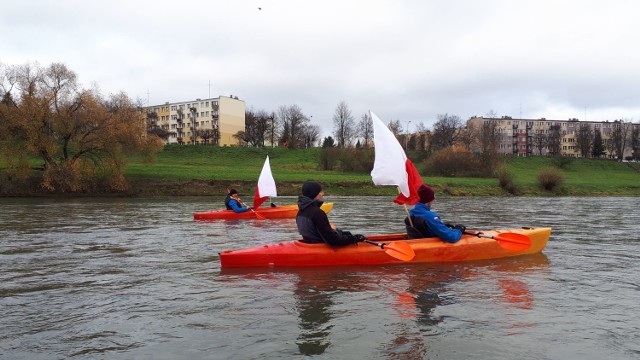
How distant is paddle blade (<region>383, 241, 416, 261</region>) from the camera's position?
9.48 meters

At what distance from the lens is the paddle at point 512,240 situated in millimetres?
10766

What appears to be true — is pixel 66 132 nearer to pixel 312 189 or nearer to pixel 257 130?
pixel 312 189

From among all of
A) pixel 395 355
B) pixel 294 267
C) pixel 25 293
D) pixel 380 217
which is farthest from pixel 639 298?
pixel 380 217

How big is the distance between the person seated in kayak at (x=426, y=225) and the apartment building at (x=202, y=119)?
94304mm

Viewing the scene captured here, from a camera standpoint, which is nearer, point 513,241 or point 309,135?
point 513,241

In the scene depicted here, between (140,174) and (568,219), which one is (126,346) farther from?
(140,174)

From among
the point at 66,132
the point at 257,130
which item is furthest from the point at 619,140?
the point at 66,132

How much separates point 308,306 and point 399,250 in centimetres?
300

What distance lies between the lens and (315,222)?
9.65 metres

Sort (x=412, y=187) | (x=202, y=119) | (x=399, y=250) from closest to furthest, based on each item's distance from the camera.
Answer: (x=399, y=250) < (x=412, y=187) < (x=202, y=119)

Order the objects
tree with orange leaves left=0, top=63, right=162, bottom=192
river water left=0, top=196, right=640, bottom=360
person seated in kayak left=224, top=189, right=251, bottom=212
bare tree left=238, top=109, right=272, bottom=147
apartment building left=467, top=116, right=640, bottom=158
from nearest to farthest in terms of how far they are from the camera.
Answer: river water left=0, top=196, right=640, bottom=360 < person seated in kayak left=224, top=189, right=251, bottom=212 < tree with orange leaves left=0, top=63, right=162, bottom=192 < bare tree left=238, top=109, right=272, bottom=147 < apartment building left=467, top=116, right=640, bottom=158

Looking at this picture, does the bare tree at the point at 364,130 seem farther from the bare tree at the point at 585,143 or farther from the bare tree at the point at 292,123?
the bare tree at the point at 585,143

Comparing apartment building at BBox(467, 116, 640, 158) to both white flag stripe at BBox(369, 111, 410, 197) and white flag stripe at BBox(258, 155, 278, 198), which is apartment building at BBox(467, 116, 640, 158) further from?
white flag stripe at BBox(369, 111, 410, 197)

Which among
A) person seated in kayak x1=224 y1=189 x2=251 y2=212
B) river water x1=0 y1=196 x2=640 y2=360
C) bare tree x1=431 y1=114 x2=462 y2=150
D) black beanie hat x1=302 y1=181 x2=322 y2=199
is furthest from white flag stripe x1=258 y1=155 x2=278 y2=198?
bare tree x1=431 y1=114 x2=462 y2=150
